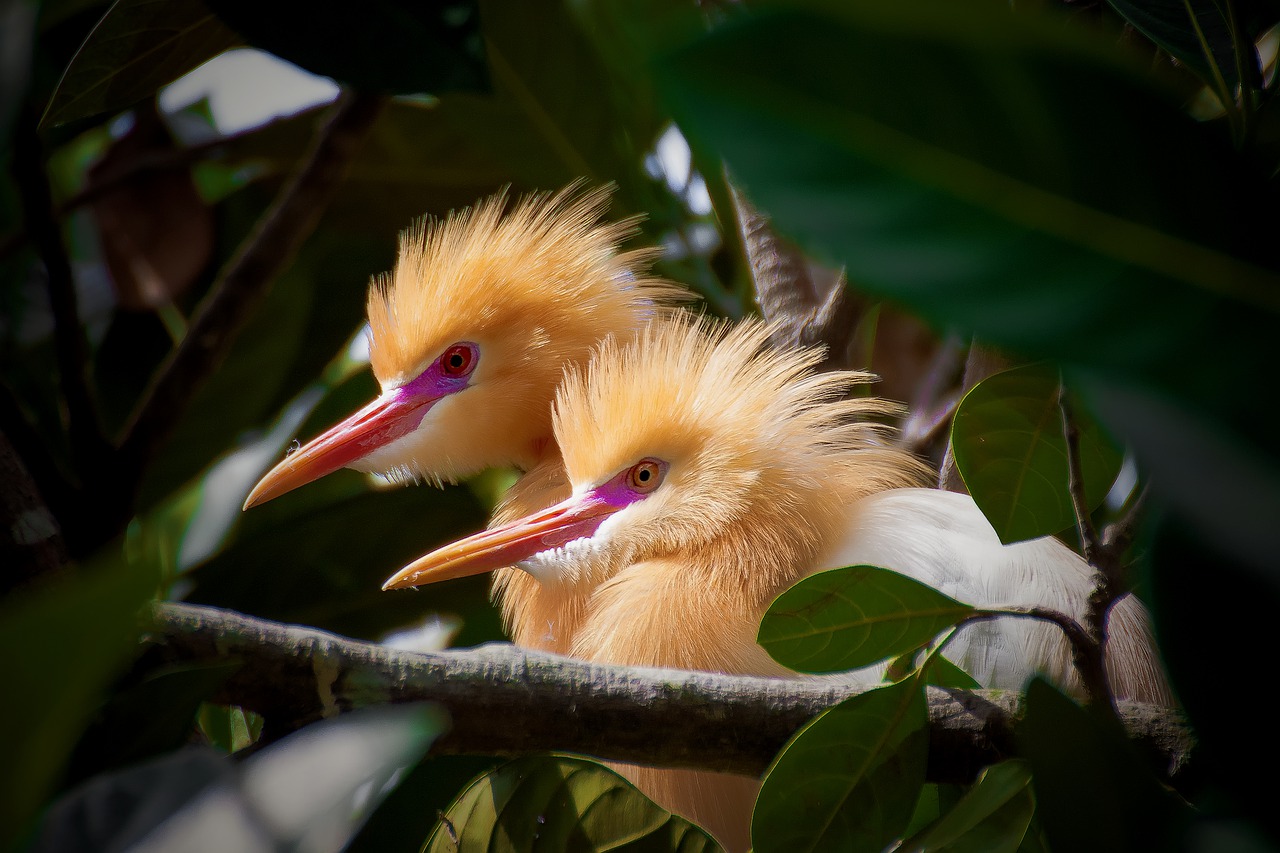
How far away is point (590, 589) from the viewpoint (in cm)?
163

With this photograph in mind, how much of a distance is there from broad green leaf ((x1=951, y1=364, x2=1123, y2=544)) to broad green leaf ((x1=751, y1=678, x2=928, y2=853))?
237mm

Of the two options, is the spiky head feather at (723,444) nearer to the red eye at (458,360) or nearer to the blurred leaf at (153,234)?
the red eye at (458,360)

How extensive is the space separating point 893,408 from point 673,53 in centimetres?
132

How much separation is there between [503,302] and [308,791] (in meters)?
1.66

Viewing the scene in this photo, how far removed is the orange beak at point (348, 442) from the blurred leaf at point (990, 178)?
1444 mm

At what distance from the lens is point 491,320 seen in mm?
2098

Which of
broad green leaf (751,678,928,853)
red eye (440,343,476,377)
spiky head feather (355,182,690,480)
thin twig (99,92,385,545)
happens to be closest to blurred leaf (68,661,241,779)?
broad green leaf (751,678,928,853)

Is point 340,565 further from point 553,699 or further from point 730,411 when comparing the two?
point 553,699

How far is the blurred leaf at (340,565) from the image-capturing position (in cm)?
146

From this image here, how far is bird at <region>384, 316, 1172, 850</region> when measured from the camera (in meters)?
1.30

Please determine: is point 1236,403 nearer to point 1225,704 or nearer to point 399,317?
point 1225,704

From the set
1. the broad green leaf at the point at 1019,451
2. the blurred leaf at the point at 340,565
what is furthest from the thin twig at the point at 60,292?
the broad green leaf at the point at 1019,451

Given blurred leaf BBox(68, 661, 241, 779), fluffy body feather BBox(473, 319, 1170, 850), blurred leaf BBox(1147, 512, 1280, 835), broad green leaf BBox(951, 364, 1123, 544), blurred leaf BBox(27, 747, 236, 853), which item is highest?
blurred leaf BBox(27, 747, 236, 853)

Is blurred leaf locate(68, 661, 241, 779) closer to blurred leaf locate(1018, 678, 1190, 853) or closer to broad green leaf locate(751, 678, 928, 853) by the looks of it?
broad green leaf locate(751, 678, 928, 853)
